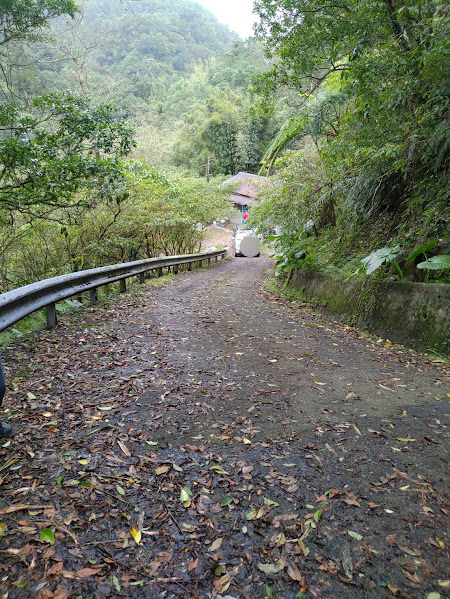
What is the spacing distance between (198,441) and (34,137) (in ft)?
20.7

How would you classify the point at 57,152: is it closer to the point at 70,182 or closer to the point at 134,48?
the point at 70,182

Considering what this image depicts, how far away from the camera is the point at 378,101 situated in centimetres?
602

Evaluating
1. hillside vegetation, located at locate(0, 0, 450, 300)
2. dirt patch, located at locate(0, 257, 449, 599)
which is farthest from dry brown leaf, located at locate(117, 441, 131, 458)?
hillside vegetation, located at locate(0, 0, 450, 300)

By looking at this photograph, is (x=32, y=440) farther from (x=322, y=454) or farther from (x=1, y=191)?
(x=1, y=191)

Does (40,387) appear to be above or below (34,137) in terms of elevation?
below

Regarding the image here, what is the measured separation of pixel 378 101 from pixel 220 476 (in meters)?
6.42

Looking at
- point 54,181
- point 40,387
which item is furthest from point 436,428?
point 54,181

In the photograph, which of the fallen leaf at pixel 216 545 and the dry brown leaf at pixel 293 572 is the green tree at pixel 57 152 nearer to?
the fallen leaf at pixel 216 545

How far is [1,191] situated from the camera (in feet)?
20.7

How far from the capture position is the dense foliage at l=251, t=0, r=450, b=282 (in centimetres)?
543

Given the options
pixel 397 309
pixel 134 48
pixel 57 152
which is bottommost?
pixel 397 309

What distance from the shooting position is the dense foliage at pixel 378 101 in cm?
543

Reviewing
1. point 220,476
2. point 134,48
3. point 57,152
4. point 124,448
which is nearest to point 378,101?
point 57,152

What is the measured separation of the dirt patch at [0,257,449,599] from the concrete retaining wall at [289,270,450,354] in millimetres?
742
